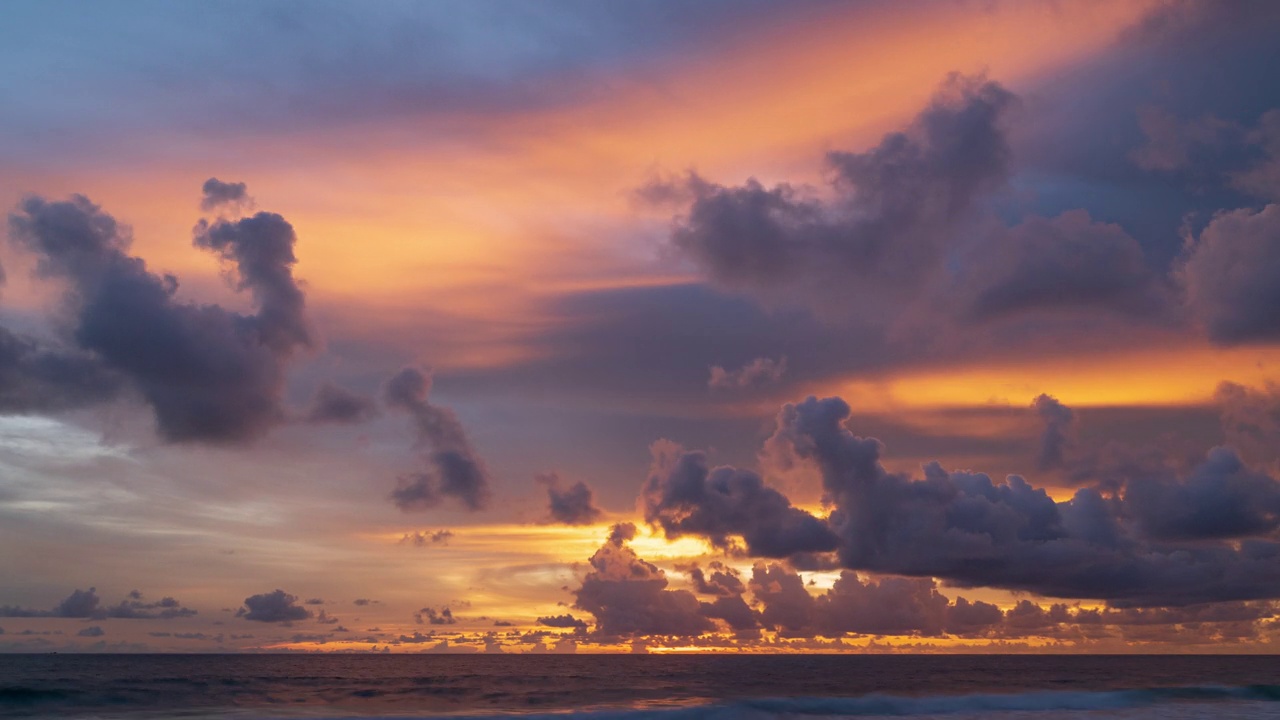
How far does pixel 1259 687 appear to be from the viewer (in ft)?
247

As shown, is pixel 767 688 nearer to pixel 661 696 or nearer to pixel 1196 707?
pixel 661 696

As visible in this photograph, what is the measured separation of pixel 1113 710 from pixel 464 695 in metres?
42.0

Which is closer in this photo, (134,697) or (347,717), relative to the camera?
(347,717)

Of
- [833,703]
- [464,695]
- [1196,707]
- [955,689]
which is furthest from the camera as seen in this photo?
[955,689]

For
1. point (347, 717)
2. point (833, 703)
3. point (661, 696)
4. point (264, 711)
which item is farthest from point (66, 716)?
point (833, 703)

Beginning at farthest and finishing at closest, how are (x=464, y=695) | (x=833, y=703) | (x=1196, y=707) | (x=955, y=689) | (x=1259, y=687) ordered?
(x=955, y=689)
(x=1259, y=687)
(x=464, y=695)
(x=833, y=703)
(x=1196, y=707)

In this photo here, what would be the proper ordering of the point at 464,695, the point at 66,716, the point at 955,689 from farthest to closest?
the point at 955,689, the point at 464,695, the point at 66,716

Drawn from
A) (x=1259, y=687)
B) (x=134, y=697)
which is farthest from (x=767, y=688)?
(x=134, y=697)

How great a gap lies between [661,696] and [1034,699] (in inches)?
997

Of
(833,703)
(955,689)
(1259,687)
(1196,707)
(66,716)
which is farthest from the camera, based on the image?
(955,689)

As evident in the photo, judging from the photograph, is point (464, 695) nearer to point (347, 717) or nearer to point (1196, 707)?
point (347, 717)

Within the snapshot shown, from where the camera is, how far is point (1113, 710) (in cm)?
6144

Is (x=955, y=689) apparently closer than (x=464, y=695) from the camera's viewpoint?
No

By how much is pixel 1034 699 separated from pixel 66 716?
196ft
